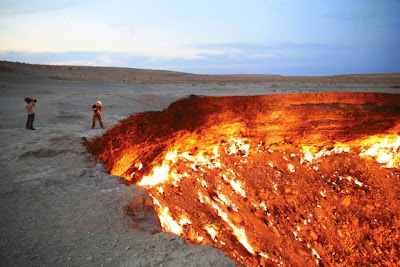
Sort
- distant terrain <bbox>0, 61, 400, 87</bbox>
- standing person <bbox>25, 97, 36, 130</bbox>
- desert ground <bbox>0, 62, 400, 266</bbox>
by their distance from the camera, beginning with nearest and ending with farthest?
desert ground <bbox>0, 62, 400, 266</bbox> < standing person <bbox>25, 97, 36, 130</bbox> < distant terrain <bbox>0, 61, 400, 87</bbox>

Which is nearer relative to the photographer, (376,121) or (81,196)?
(81,196)

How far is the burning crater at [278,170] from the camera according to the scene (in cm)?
768

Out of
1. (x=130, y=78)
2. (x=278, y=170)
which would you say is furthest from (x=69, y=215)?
(x=130, y=78)

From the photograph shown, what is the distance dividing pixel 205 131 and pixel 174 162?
1869 mm

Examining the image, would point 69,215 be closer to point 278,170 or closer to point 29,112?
point 29,112

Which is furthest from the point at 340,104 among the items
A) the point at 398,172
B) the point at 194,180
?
the point at 194,180

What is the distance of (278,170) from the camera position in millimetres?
10781

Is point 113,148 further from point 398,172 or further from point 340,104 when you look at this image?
point 398,172

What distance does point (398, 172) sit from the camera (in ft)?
35.5

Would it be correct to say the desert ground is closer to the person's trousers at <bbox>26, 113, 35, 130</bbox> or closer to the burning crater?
the person's trousers at <bbox>26, 113, 35, 130</bbox>

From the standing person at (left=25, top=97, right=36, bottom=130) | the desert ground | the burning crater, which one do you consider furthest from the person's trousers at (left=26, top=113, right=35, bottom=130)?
the burning crater

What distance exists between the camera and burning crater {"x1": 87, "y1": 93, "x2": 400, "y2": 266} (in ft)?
25.2

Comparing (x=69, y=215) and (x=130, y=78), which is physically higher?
(x=130, y=78)

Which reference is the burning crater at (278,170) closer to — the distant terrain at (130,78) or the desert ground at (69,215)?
the desert ground at (69,215)
